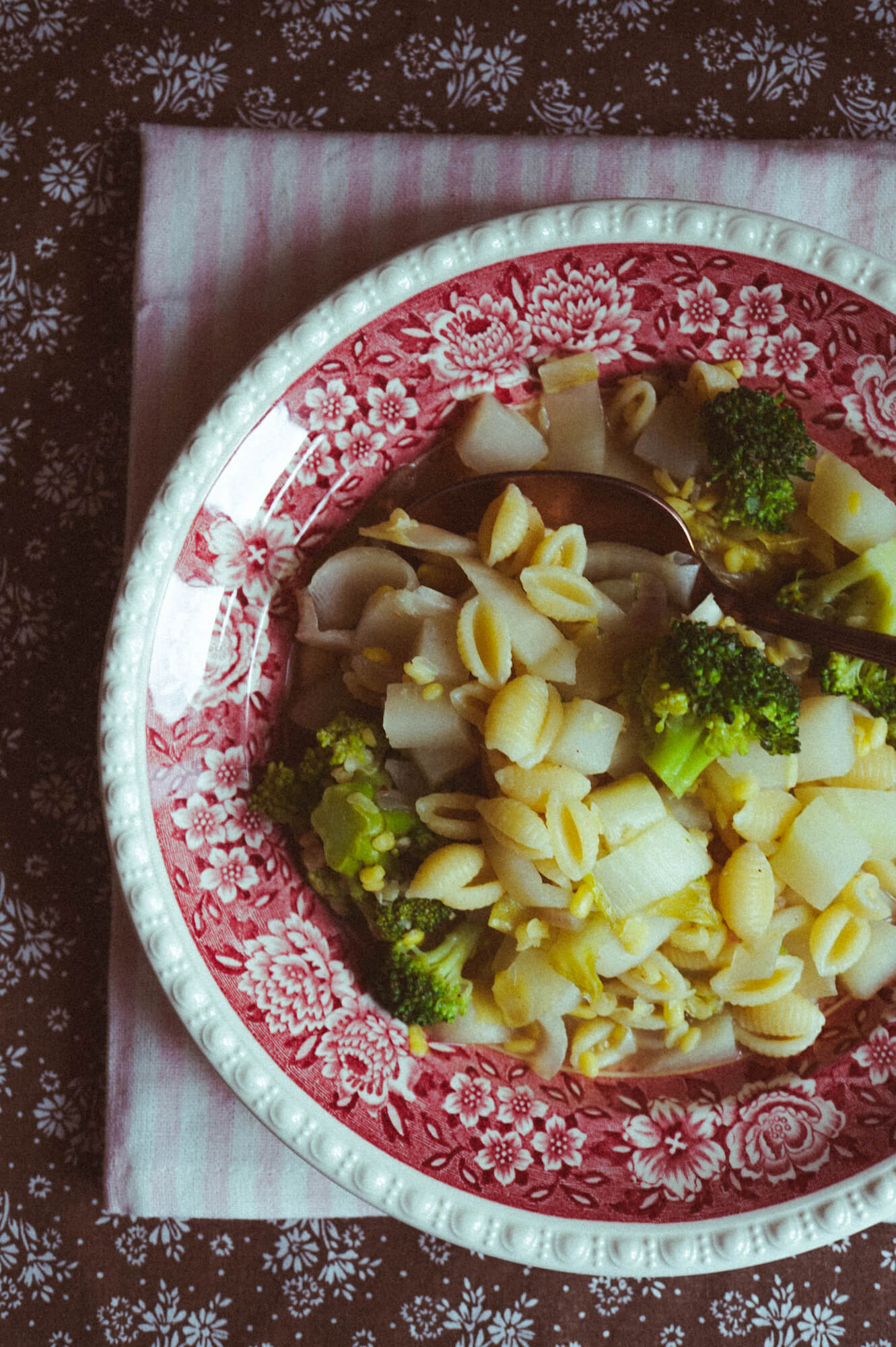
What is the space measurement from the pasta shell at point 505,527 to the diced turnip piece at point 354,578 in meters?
0.17

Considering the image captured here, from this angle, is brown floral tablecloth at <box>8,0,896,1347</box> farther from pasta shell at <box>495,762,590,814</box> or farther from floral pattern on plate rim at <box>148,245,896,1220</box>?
pasta shell at <box>495,762,590,814</box>

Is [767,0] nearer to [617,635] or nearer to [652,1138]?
[617,635]

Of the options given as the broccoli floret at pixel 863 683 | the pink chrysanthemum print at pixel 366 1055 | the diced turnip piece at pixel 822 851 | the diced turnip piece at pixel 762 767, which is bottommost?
the pink chrysanthemum print at pixel 366 1055

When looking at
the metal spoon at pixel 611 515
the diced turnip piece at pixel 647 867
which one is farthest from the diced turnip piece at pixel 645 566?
the diced turnip piece at pixel 647 867

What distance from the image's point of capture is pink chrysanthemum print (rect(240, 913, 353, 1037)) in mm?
1858

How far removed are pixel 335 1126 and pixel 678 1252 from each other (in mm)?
711

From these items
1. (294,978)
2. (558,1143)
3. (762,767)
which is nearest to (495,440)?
(762,767)

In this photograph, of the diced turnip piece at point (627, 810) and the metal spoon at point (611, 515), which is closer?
the diced turnip piece at point (627, 810)

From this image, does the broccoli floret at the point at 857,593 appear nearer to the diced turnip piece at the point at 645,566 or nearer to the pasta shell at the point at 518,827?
the diced turnip piece at the point at 645,566

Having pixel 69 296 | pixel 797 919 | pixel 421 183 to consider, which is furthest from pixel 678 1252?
pixel 69 296

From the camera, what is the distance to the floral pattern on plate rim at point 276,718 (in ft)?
6.05

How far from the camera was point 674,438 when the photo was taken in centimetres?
193

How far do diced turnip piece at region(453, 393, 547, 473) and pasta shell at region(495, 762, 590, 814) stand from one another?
2.06 feet

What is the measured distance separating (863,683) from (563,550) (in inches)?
26.0
